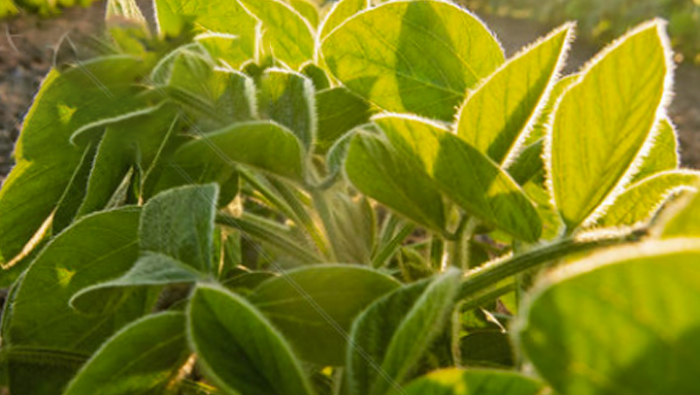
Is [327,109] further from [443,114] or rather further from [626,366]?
[626,366]

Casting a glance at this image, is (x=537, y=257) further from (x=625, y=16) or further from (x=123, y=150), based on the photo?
(x=625, y=16)

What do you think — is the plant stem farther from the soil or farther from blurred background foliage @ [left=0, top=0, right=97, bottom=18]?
blurred background foliage @ [left=0, top=0, right=97, bottom=18]

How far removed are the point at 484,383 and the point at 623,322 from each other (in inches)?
4.1

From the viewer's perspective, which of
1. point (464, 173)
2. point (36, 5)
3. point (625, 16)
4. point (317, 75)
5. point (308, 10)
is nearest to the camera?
point (464, 173)

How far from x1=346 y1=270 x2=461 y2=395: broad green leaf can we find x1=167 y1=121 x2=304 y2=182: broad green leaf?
0.49 ft

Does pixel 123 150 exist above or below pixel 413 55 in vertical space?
below

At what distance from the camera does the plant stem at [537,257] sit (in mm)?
430

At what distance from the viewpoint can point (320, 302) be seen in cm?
46

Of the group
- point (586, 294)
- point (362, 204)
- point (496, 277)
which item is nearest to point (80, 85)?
point (362, 204)

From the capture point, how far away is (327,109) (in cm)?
66

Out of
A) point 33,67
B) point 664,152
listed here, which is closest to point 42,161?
point 664,152

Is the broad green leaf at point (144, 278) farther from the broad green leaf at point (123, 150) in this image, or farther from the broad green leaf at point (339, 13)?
the broad green leaf at point (339, 13)

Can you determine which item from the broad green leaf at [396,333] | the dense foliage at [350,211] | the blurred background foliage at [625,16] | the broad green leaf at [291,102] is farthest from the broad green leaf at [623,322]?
the blurred background foliage at [625,16]

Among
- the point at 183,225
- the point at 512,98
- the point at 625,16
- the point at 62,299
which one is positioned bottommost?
the point at 62,299
